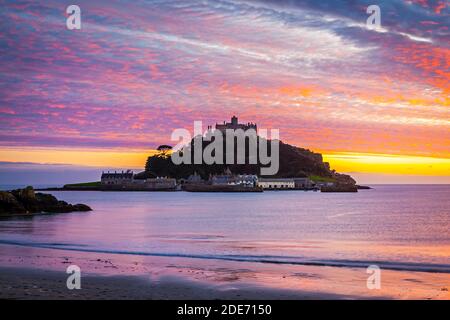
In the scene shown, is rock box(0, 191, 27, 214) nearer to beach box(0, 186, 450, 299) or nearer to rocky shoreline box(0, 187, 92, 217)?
rocky shoreline box(0, 187, 92, 217)

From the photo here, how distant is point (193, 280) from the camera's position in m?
20.8

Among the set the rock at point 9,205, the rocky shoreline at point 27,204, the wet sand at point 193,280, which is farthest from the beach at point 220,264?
the rocky shoreline at point 27,204

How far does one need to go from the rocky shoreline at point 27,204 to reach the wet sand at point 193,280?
3766cm

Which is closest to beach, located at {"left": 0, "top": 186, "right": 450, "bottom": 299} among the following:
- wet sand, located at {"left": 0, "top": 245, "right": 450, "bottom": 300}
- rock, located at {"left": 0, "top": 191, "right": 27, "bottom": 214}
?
wet sand, located at {"left": 0, "top": 245, "right": 450, "bottom": 300}

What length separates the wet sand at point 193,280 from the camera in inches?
695

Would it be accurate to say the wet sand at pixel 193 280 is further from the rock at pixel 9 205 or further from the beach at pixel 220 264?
the rock at pixel 9 205

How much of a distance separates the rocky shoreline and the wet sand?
1483 inches

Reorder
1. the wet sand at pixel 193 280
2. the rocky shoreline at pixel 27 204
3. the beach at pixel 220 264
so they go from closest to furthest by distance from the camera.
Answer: the wet sand at pixel 193 280 → the beach at pixel 220 264 → the rocky shoreline at pixel 27 204

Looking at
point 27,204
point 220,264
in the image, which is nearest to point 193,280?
point 220,264

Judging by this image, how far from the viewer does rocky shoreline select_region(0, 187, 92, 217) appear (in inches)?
2468

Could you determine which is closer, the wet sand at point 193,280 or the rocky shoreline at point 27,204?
the wet sand at point 193,280
